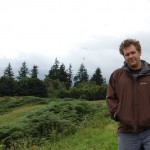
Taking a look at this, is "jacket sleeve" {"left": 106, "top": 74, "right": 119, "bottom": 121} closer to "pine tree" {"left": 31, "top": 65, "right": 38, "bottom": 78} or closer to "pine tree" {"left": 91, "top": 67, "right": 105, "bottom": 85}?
"pine tree" {"left": 91, "top": 67, "right": 105, "bottom": 85}

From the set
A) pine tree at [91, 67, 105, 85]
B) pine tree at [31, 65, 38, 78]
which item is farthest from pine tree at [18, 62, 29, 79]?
pine tree at [91, 67, 105, 85]

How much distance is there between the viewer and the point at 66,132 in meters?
14.3

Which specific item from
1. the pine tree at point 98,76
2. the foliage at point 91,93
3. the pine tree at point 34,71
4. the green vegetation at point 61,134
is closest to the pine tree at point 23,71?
the pine tree at point 34,71

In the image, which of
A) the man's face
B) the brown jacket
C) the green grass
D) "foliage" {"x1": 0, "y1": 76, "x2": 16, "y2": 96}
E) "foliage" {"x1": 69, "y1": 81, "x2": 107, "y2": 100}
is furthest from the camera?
"foliage" {"x1": 0, "y1": 76, "x2": 16, "y2": 96}

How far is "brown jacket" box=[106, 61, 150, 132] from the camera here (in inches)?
209

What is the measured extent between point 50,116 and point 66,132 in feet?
5.22

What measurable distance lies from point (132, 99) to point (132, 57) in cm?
54

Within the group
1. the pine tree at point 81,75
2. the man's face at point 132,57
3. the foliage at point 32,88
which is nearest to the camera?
the man's face at point 132,57

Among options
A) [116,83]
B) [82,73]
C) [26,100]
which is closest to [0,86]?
[26,100]

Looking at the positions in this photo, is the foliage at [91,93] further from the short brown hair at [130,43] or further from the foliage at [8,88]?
the short brown hair at [130,43]

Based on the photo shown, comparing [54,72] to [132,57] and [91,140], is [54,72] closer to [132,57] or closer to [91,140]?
[91,140]

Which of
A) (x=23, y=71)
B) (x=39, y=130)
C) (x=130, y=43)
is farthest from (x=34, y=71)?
(x=130, y=43)

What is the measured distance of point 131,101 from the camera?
538 cm

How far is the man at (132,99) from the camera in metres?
5.30
